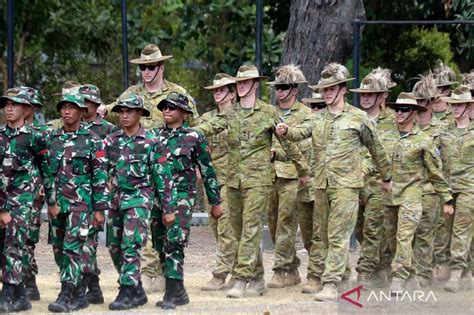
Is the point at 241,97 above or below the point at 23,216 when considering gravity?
above

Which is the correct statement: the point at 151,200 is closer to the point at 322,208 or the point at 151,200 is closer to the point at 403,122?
the point at 322,208

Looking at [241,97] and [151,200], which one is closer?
[151,200]

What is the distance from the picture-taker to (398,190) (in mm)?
14992

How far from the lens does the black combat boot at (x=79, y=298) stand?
13.2 metres

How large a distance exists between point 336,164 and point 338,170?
6 centimetres

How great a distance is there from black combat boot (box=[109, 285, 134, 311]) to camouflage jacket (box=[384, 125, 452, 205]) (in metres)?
3.11

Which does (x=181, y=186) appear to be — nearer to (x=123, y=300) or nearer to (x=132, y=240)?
(x=132, y=240)

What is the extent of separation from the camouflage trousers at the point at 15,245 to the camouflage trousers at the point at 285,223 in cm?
308

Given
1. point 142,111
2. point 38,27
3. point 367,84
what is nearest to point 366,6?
A: point 38,27

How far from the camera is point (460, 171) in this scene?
16.2 metres

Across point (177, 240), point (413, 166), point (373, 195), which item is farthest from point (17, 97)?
point (413, 166)

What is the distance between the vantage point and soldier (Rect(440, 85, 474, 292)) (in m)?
15.9

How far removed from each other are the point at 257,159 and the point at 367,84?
1.73 meters

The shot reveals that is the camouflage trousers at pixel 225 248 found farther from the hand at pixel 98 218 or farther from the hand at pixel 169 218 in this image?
the hand at pixel 98 218
